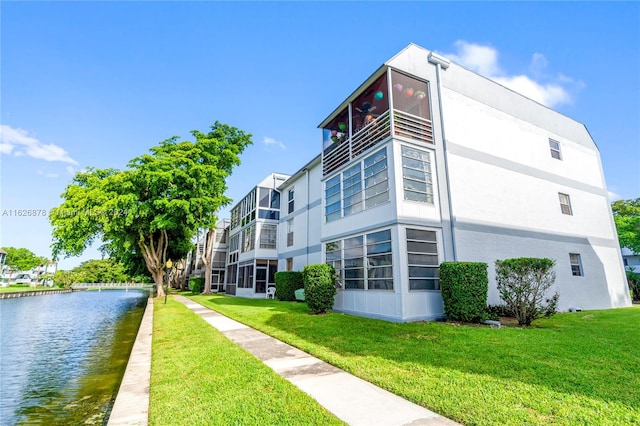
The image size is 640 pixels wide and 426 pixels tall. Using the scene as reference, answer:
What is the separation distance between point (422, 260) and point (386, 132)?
450 centimetres

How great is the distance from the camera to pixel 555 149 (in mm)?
14023

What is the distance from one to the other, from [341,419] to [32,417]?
4.28 meters

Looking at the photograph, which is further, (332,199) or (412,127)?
(332,199)

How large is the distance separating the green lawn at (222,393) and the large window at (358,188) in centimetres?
657

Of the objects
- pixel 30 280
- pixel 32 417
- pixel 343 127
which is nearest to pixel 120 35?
pixel 343 127

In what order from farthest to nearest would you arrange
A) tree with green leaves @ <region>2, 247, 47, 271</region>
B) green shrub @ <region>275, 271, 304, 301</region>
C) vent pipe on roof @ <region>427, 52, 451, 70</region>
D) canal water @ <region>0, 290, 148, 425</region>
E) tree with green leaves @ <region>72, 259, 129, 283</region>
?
1. tree with green leaves @ <region>2, 247, 47, 271</region>
2. tree with green leaves @ <region>72, 259, 129, 283</region>
3. green shrub @ <region>275, 271, 304, 301</region>
4. vent pipe on roof @ <region>427, 52, 451, 70</region>
5. canal water @ <region>0, 290, 148, 425</region>

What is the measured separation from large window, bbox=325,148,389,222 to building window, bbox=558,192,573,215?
9307 millimetres

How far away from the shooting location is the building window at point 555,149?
45.4 feet

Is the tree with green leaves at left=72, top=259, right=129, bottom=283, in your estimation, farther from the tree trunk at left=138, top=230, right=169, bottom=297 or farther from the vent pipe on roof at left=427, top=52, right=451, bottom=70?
the vent pipe on roof at left=427, top=52, right=451, bottom=70

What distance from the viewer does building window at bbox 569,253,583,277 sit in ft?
41.0

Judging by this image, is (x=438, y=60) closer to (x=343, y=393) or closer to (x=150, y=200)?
(x=343, y=393)

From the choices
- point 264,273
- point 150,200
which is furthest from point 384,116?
point 150,200

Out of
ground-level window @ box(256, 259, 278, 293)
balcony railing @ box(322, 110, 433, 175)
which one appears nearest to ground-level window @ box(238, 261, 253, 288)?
ground-level window @ box(256, 259, 278, 293)

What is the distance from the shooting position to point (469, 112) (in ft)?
38.4
